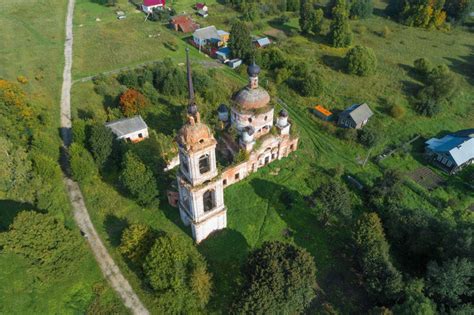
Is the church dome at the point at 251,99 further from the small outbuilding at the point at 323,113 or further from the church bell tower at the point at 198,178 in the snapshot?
the small outbuilding at the point at 323,113

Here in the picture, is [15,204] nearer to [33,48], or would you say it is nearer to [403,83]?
[33,48]

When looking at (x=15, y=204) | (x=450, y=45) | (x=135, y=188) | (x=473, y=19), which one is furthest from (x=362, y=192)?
(x=473, y=19)

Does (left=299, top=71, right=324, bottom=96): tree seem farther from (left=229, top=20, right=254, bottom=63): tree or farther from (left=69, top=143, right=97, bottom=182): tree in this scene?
(left=69, top=143, right=97, bottom=182): tree

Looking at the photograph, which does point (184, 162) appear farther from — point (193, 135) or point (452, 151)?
point (452, 151)

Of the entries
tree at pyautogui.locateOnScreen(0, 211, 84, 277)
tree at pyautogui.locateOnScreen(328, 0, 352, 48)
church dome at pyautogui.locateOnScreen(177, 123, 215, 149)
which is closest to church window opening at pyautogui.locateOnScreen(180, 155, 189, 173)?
church dome at pyautogui.locateOnScreen(177, 123, 215, 149)

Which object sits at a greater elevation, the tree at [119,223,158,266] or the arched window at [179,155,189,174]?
the arched window at [179,155,189,174]

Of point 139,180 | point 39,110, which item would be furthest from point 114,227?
point 39,110
